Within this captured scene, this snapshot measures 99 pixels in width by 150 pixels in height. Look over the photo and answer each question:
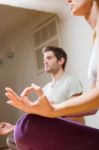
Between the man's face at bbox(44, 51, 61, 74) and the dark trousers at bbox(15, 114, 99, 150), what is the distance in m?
1.51

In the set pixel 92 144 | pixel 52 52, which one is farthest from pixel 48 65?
pixel 92 144

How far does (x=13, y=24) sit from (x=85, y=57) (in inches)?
53.8

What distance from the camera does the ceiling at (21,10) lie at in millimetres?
2877

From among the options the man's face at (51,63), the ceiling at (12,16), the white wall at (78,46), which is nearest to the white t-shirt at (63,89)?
the man's face at (51,63)

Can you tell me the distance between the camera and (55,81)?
2.04m

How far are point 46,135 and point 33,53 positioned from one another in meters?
3.06

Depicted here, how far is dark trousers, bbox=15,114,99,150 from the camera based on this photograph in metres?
0.58

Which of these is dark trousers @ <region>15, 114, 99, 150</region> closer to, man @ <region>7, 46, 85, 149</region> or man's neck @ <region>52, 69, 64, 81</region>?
man @ <region>7, 46, 85, 149</region>

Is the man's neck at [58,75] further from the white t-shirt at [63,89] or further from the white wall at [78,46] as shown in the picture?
the white wall at [78,46]

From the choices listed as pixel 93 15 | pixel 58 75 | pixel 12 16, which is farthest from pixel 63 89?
pixel 12 16

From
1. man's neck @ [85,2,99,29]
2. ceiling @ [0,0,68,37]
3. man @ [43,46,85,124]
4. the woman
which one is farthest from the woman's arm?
ceiling @ [0,0,68,37]

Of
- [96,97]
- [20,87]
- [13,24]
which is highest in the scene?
[13,24]

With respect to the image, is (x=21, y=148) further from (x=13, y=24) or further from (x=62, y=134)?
(x=13, y=24)

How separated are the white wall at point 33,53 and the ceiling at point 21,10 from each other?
9 cm
